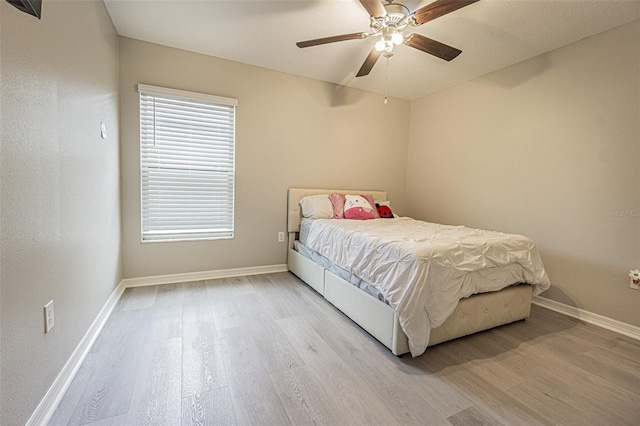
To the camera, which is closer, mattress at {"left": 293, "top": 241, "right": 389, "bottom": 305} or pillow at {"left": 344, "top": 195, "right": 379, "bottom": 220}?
mattress at {"left": 293, "top": 241, "right": 389, "bottom": 305}

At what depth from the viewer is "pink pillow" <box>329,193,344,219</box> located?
134 inches

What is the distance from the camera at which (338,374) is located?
1.65m

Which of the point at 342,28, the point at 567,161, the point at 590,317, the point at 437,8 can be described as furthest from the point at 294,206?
the point at 590,317

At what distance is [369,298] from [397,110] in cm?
326

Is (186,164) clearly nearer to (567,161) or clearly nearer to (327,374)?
(327,374)

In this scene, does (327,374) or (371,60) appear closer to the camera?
(327,374)

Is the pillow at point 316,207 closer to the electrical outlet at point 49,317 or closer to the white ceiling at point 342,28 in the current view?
the white ceiling at point 342,28

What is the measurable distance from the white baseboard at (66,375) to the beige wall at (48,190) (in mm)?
47

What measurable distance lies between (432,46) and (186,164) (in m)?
2.63

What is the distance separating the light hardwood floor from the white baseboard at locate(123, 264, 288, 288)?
533mm

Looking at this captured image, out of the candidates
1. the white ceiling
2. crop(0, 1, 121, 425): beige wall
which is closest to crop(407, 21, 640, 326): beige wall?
the white ceiling

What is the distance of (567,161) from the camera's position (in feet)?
8.59

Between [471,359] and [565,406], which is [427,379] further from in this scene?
[565,406]

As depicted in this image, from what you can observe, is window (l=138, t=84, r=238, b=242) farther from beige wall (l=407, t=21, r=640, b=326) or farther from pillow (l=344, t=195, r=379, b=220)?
beige wall (l=407, t=21, r=640, b=326)
